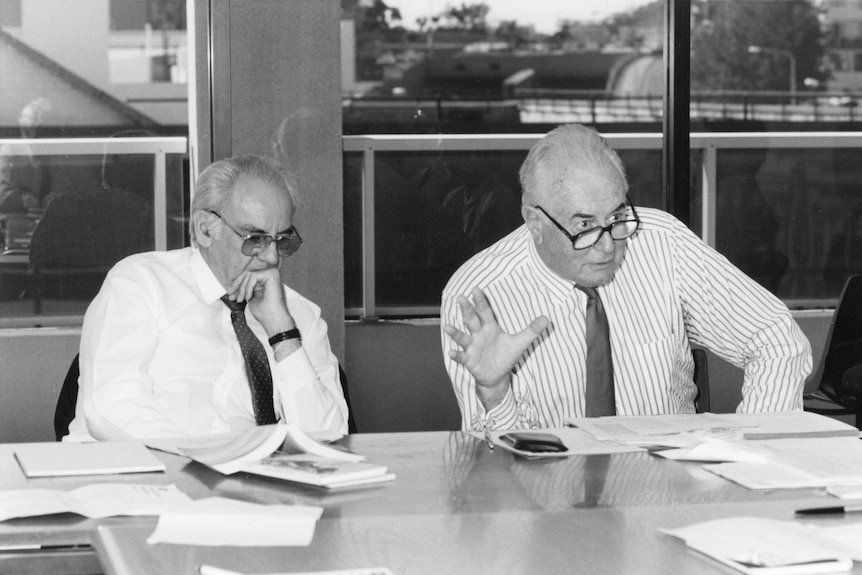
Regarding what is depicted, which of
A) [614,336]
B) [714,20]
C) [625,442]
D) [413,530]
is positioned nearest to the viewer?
[413,530]

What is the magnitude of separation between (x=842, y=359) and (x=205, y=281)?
2.60 meters

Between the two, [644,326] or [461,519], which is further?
[644,326]

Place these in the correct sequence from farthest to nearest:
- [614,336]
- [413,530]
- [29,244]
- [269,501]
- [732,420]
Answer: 1. [29,244]
2. [614,336]
3. [732,420]
4. [269,501]
5. [413,530]

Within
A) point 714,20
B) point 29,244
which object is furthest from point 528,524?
point 714,20

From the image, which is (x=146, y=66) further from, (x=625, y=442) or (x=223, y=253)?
(x=625, y=442)

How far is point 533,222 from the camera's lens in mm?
3109

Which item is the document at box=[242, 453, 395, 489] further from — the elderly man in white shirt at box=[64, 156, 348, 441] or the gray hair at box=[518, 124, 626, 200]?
the gray hair at box=[518, 124, 626, 200]

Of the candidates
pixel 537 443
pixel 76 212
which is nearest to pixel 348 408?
pixel 537 443

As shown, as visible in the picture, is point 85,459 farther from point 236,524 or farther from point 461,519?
point 461,519

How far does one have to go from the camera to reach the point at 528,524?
1911mm

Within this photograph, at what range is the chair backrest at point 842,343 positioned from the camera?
460 cm

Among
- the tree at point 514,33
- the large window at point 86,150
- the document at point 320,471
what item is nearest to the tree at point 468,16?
the tree at point 514,33

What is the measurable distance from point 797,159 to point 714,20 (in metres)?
1.07

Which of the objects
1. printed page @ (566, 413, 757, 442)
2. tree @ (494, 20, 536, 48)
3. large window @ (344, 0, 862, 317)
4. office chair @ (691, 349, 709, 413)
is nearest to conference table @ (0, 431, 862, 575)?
printed page @ (566, 413, 757, 442)
